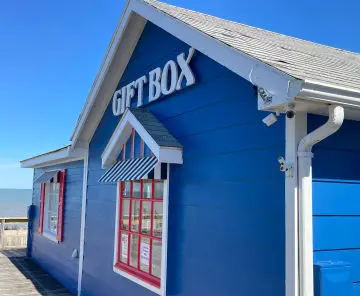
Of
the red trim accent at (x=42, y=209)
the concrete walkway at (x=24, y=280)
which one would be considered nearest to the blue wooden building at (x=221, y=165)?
the concrete walkway at (x=24, y=280)

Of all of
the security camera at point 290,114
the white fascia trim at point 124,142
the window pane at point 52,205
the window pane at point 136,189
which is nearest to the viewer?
the security camera at point 290,114

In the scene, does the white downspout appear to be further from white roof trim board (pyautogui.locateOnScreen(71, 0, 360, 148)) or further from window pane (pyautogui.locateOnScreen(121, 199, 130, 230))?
window pane (pyautogui.locateOnScreen(121, 199, 130, 230))

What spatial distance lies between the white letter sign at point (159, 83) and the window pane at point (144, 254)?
185cm

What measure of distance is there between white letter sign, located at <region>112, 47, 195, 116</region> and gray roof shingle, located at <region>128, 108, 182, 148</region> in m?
0.26

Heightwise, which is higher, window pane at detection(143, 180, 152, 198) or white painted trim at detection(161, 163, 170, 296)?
window pane at detection(143, 180, 152, 198)

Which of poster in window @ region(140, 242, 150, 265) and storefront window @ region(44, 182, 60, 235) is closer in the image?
poster in window @ region(140, 242, 150, 265)

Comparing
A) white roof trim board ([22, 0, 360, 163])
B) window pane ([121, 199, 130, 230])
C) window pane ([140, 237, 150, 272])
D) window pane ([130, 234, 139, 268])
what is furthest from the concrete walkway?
white roof trim board ([22, 0, 360, 163])

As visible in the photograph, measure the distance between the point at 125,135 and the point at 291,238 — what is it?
313 cm

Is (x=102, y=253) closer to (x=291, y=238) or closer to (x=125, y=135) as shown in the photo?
(x=125, y=135)

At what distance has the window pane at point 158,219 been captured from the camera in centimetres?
462

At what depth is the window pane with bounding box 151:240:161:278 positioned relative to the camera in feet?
15.1

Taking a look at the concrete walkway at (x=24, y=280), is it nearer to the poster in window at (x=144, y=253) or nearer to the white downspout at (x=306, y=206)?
the poster in window at (x=144, y=253)

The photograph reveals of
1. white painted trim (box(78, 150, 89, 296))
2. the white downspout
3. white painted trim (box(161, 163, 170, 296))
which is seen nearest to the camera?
the white downspout

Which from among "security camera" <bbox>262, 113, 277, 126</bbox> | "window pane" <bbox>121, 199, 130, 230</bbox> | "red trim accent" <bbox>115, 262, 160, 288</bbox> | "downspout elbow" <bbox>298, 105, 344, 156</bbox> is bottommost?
"red trim accent" <bbox>115, 262, 160, 288</bbox>
